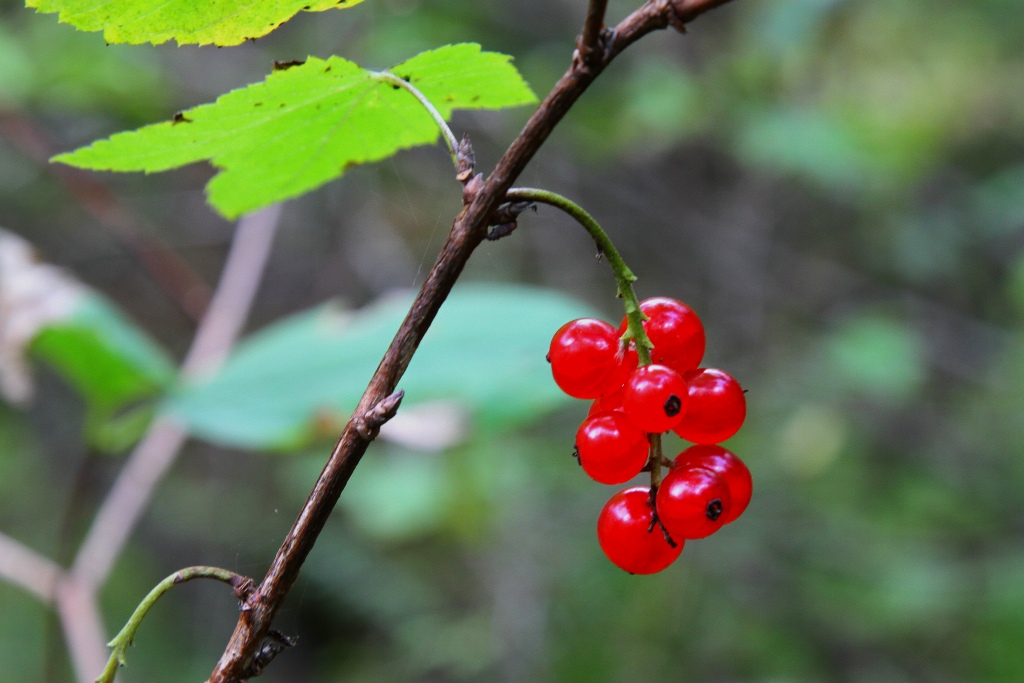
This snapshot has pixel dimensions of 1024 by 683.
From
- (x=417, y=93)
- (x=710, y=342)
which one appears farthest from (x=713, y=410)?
(x=710, y=342)

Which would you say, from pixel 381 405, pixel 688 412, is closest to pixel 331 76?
pixel 381 405

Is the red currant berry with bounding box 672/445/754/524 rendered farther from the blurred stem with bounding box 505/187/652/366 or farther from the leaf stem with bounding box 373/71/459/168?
the leaf stem with bounding box 373/71/459/168

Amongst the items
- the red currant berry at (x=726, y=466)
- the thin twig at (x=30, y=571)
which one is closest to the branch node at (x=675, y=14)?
the red currant berry at (x=726, y=466)

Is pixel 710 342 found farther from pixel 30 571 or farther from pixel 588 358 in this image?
pixel 588 358

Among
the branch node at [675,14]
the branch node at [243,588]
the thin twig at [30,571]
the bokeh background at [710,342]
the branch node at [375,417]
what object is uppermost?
the branch node at [675,14]

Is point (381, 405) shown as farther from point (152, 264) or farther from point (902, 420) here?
point (902, 420)

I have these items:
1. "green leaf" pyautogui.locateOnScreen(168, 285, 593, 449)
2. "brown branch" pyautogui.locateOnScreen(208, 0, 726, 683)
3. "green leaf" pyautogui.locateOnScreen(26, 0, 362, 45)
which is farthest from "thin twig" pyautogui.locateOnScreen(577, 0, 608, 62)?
"green leaf" pyautogui.locateOnScreen(168, 285, 593, 449)

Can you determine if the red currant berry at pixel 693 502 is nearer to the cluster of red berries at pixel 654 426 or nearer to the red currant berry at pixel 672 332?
the cluster of red berries at pixel 654 426
